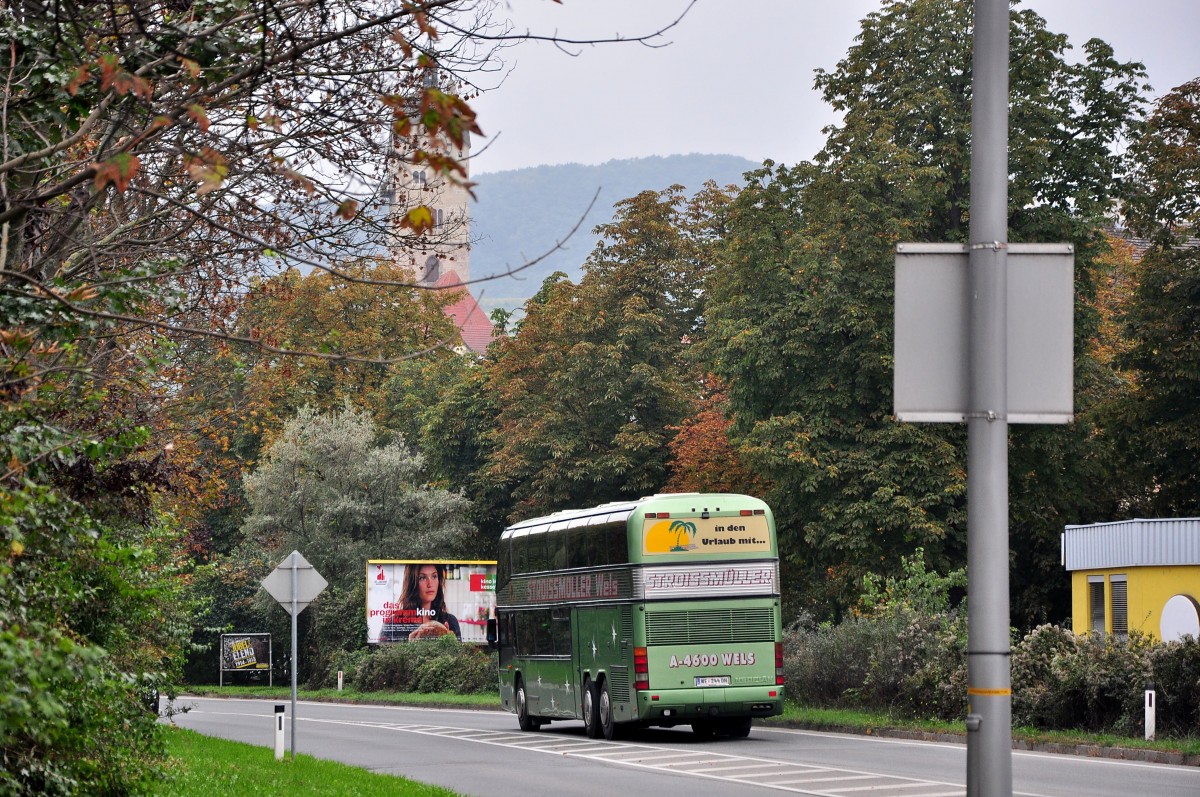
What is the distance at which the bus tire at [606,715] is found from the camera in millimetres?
27891

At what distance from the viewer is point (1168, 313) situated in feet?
125

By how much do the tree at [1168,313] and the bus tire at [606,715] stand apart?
1679cm

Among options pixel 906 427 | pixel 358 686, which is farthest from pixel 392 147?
pixel 358 686

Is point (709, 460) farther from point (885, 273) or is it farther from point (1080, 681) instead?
point (1080, 681)

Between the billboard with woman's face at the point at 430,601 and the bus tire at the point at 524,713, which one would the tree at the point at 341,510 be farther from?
the bus tire at the point at 524,713

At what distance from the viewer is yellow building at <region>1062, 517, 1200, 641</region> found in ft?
96.1

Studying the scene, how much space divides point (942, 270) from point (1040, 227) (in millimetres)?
35498

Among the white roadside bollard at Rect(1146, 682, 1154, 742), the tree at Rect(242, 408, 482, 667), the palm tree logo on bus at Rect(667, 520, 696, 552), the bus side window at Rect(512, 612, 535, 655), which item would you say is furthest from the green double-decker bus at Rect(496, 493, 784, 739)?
the tree at Rect(242, 408, 482, 667)

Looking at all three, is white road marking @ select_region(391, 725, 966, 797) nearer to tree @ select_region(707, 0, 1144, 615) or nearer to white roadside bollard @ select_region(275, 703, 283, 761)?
white roadside bollard @ select_region(275, 703, 283, 761)

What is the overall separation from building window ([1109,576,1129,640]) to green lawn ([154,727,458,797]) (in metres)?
16.4

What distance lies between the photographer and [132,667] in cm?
1681

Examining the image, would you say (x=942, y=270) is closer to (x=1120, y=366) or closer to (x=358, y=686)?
(x=1120, y=366)

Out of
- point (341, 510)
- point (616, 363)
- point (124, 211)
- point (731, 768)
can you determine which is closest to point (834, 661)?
point (731, 768)

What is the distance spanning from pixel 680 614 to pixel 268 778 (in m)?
9.16
